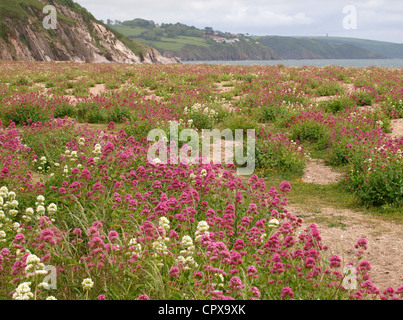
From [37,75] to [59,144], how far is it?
663 inches

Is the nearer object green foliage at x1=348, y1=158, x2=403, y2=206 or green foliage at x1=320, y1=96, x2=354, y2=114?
green foliage at x1=348, y1=158, x2=403, y2=206

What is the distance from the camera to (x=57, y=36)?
8175cm

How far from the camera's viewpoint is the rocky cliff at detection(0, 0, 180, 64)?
70.2 metres

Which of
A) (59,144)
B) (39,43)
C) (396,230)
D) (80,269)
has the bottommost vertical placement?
(396,230)

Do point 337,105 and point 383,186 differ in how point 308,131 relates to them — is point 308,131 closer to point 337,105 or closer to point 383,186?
point 337,105

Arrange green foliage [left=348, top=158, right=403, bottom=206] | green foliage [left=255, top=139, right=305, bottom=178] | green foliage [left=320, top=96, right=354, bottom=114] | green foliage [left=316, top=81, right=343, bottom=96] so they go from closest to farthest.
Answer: green foliage [left=348, top=158, right=403, bottom=206]
green foliage [left=255, top=139, right=305, bottom=178]
green foliage [left=320, top=96, right=354, bottom=114]
green foliage [left=316, top=81, right=343, bottom=96]

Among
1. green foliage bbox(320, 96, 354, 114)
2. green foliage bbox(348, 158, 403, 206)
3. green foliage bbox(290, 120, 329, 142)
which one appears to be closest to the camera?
green foliage bbox(348, 158, 403, 206)

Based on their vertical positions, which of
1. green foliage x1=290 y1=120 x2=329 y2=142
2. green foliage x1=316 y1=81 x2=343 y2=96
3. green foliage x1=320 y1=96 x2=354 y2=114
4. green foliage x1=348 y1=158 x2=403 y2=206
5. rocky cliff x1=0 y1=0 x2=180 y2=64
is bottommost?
green foliage x1=348 y1=158 x2=403 y2=206

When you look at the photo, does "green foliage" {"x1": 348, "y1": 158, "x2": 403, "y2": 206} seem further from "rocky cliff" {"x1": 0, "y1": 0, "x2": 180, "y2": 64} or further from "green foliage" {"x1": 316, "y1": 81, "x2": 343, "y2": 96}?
"rocky cliff" {"x1": 0, "y1": 0, "x2": 180, "y2": 64}

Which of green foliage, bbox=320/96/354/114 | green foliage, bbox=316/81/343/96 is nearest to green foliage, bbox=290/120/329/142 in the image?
green foliage, bbox=320/96/354/114
